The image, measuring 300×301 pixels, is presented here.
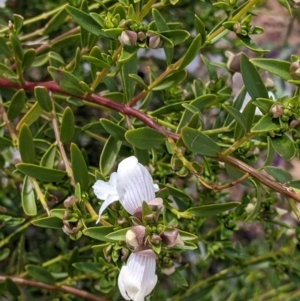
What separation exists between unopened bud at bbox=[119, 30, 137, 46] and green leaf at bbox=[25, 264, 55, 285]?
532mm

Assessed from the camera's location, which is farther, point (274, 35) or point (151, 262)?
point (274, 35)

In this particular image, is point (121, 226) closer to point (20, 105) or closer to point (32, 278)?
point (20, 105)

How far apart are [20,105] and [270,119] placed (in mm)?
490

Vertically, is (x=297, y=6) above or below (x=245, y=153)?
above

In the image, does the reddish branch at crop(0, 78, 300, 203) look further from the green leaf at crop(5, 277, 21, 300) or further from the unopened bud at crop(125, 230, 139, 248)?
the green leaf at crop(5, 277, 21, 300)

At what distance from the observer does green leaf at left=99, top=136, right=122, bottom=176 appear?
1044mm

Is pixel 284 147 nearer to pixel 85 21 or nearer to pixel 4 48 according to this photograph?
pixel 85 21

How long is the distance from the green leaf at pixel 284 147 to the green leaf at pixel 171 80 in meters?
0.24

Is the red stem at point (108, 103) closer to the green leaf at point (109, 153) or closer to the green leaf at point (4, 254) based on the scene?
the green leaf at point (109, 153)

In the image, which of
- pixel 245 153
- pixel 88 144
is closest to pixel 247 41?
pixel 245 153

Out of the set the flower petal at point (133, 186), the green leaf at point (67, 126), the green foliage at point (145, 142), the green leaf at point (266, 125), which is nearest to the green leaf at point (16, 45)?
the green foliage at point (145, 142)

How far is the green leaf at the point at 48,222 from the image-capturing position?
933 millimetres

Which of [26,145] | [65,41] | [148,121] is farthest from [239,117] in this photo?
[65,41]

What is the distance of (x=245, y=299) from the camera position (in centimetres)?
161
